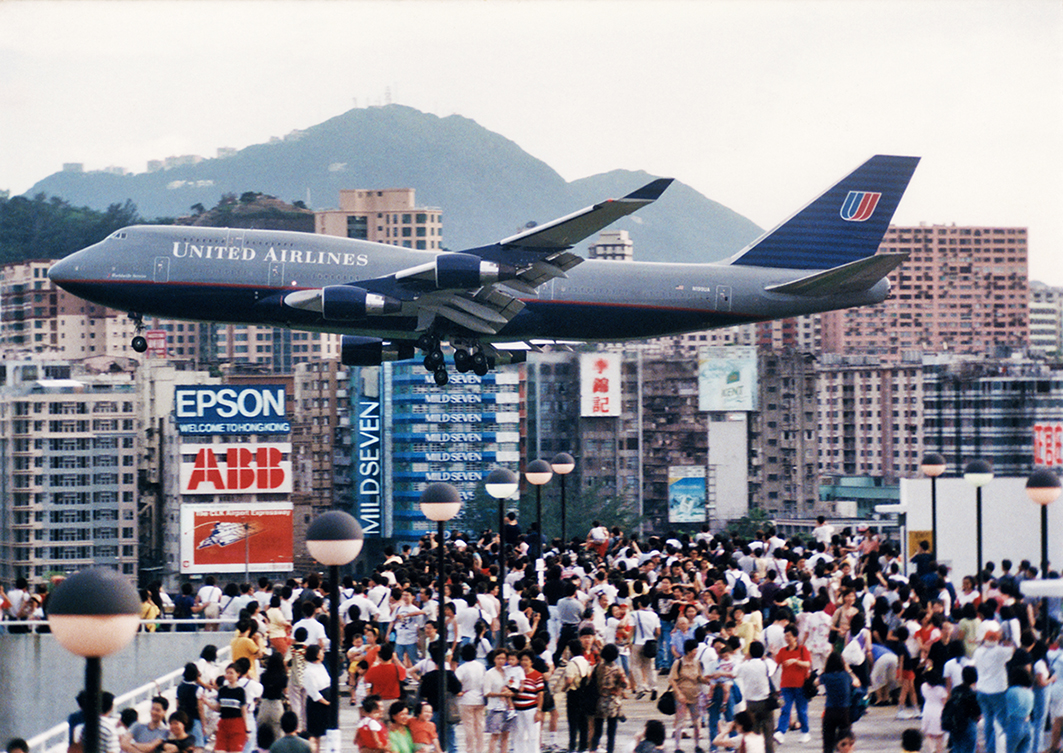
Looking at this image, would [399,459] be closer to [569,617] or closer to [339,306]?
[339,306]

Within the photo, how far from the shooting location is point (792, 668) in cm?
1956

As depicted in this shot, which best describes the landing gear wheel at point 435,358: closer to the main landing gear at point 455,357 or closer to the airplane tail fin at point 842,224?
the main landing gear at point 455,357

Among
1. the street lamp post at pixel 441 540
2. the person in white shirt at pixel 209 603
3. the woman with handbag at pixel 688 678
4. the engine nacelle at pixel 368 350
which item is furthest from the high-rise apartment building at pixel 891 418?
the woman with handbag at pixel 688 678

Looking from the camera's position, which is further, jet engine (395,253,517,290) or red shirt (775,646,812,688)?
jet engine (395,253,517,290)

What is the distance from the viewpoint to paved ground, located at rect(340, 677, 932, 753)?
67.2 ft

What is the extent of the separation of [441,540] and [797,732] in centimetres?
638

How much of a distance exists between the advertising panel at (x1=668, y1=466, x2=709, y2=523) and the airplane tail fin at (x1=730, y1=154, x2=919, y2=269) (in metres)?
122

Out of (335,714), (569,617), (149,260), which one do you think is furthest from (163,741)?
(149,260)

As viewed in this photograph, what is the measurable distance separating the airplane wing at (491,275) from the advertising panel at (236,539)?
57222mm

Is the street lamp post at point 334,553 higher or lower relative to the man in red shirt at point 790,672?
higher

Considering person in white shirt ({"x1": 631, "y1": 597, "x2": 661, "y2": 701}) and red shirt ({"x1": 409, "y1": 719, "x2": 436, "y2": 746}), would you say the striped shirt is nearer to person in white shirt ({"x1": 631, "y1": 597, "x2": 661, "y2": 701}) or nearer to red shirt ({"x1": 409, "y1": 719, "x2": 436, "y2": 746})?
red shirt ({"x1": 409, "y1": 719, "x2": 436, "y2": 746})

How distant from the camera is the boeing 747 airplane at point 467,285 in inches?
1363

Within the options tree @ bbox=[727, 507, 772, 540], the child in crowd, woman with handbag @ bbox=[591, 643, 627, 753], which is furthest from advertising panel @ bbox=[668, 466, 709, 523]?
the child in crowd

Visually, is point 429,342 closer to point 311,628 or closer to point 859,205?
point 859,205
